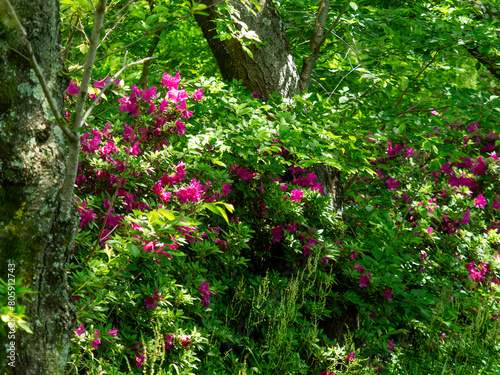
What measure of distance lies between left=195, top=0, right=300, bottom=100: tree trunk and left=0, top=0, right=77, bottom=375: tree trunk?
7.00ft

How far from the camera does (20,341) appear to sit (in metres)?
1.46

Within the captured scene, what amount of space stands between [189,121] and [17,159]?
1682 mm

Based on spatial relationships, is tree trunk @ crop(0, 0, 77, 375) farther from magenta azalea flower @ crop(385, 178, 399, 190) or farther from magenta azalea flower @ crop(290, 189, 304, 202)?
magenta azalea flower @ crop(385, 178, 399, 190)

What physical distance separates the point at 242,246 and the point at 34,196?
1.51 m

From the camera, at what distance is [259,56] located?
3.62 metres

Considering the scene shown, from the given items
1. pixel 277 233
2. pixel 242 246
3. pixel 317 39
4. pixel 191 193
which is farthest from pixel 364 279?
pixel 317 39

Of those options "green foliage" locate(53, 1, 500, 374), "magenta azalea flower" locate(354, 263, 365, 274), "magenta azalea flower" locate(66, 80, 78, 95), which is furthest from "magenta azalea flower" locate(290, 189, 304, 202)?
"magenta azalea flower" locate(66, 80, 78, 95)

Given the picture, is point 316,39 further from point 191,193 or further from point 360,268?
point 191,193

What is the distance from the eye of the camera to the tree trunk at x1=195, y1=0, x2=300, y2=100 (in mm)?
3607

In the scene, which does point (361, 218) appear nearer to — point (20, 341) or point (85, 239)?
point (85, 239)

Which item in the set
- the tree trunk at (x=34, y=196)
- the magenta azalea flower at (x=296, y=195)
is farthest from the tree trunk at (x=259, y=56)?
the tree trunk at (x=34, y=196)

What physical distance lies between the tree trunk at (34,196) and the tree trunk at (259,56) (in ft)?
7.00

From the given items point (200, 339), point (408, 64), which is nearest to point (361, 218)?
point (408, 64)

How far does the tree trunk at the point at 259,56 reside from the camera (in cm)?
361
